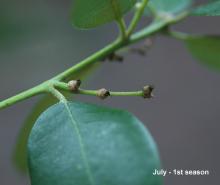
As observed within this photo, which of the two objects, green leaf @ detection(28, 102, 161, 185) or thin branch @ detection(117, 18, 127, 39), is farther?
thin branch @ detection(117, 18, 127, 39)

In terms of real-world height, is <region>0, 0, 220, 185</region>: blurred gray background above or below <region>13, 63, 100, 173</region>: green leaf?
above

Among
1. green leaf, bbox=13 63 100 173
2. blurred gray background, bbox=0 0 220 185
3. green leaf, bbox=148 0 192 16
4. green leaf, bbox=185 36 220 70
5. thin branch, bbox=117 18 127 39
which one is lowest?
green leaf, bbox=13 63 100 173

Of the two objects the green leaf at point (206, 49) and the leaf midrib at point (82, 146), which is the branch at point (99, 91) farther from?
the green leaf at point (206, 49)

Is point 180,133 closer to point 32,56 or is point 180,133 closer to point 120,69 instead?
point 120,69

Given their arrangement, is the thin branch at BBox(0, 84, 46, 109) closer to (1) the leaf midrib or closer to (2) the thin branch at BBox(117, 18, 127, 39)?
(1) the leaf midrib

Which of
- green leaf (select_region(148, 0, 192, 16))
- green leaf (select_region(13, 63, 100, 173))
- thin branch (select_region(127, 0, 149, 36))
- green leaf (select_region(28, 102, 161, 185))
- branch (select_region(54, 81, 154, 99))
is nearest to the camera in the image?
green leaf (select_region(28, 102, 161, 185))

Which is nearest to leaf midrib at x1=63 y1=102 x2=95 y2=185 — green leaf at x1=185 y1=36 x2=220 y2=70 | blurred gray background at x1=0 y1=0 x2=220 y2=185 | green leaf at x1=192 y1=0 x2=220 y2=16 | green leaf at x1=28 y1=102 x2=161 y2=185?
green leaf at x1=28 y1=102 x2=161 y2=185

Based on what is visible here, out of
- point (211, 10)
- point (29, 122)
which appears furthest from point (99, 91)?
point (29, 122)
